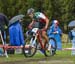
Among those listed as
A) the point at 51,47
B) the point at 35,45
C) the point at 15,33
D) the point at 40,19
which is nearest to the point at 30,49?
the point at 35,45

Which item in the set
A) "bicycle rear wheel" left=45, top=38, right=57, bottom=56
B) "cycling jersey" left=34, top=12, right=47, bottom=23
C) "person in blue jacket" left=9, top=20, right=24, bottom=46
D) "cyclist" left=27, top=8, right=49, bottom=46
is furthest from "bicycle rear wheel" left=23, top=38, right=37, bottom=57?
"person in blue jacket" left=9, top=20, right=24, bottom=46

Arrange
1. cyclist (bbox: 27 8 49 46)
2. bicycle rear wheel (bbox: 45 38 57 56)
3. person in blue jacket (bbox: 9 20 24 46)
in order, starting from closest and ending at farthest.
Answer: cyclist (bbox: 27 8 49 46), bicycle rear wheel (bbox: 45 38 57 56), person in blue jacket (bbox: 9 20 24 46)

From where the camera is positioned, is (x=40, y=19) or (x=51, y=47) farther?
(x=51, y=47)

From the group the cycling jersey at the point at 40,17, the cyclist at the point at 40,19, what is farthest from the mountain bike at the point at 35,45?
the cycling jersey at the point at 40,17

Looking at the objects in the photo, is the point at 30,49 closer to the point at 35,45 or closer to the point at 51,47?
the point at 35,45

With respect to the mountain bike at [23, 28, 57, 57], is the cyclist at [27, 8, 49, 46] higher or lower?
higher

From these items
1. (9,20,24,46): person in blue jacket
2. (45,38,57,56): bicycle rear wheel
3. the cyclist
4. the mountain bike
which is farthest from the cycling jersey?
(9,20,24,46): person in blue jacket

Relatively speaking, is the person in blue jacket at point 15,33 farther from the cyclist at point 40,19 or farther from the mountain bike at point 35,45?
the mountain bike at point 35,45

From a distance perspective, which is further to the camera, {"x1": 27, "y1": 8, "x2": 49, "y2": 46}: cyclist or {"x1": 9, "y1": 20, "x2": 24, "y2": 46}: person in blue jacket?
{"x1": 9, "y1": 20, "x2": 24, "y2": 46}: person in blue jacket

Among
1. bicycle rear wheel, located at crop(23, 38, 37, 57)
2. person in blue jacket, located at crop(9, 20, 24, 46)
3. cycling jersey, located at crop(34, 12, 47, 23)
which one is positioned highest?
cycling jersey, located at crop(34, 12, 47, 23)

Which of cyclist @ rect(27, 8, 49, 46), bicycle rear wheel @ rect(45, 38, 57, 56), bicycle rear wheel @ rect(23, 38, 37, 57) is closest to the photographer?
bicycle rear wheel @ rect(23, 38, 37, 57)

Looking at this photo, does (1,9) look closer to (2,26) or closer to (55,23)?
(55,23)

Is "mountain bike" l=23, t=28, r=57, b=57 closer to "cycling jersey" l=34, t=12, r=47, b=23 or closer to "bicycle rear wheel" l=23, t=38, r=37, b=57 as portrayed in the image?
"bicycle rear wheel" l=23, t=38, r=37, b=57

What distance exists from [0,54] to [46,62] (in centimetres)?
354
